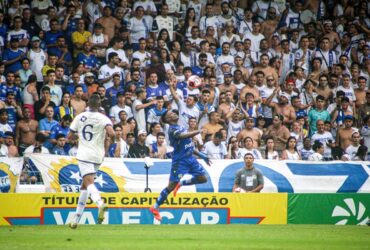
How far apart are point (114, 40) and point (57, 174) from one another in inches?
202

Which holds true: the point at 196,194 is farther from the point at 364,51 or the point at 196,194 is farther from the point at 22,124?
the point at 364,51

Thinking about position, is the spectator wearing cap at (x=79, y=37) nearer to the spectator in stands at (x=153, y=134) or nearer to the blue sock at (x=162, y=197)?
the spectator in stands at (x=153, y=134)

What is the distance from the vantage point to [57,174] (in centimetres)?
1947

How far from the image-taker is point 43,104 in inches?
829

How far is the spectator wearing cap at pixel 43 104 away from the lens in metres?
21.0

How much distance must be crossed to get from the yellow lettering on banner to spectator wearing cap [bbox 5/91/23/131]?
311 cm

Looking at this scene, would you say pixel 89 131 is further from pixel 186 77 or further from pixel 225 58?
pixel 225 58

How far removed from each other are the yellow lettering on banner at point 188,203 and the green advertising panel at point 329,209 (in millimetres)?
305

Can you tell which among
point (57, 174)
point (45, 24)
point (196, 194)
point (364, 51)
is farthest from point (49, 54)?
point (364, 51)

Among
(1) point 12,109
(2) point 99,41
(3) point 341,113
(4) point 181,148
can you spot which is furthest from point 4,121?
(3) point 341,113

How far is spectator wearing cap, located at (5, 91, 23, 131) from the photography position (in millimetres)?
20859

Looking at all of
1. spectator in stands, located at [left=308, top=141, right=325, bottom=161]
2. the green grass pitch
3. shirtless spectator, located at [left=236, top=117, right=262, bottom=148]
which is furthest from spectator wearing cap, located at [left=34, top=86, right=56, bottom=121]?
spectator in stands, located at [left=308, top=141, right=325, bottom=161]

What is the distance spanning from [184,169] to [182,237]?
3904 millimetres

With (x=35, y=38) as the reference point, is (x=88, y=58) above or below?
below
